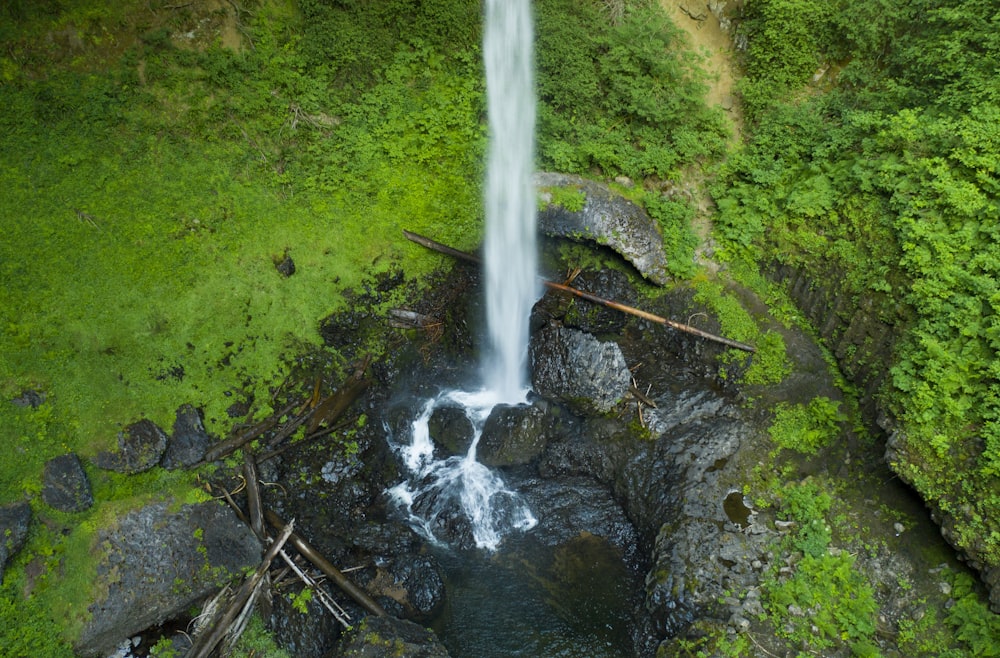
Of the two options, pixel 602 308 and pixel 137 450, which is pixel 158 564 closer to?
pixel 137 450

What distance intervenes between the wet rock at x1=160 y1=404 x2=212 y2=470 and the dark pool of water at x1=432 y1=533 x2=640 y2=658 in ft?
12.7

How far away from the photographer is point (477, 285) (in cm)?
980

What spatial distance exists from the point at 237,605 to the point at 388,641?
202cm

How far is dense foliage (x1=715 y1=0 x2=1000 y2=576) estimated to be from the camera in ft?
19.6

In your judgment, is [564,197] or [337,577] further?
[564,197]

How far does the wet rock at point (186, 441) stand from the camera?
289 inches

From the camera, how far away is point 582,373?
343 inches

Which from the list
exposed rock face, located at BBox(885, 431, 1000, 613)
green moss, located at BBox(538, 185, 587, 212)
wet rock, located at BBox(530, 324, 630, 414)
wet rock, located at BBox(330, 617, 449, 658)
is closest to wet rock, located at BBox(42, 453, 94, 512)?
wet rock, located at BBox(330, 617, 449, 658)

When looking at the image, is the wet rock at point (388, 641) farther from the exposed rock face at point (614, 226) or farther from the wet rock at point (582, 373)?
the exposed rock face at point (614, 226)

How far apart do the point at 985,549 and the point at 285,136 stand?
1160 cm

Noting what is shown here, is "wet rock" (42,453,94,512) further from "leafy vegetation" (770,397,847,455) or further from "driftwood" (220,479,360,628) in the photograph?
"leafy vegetation" (770,397,847,455)

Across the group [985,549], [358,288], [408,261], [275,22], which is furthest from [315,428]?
[985,549]

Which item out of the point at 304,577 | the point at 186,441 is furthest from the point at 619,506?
the point at 186,441

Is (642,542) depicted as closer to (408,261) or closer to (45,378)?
(408,261)
